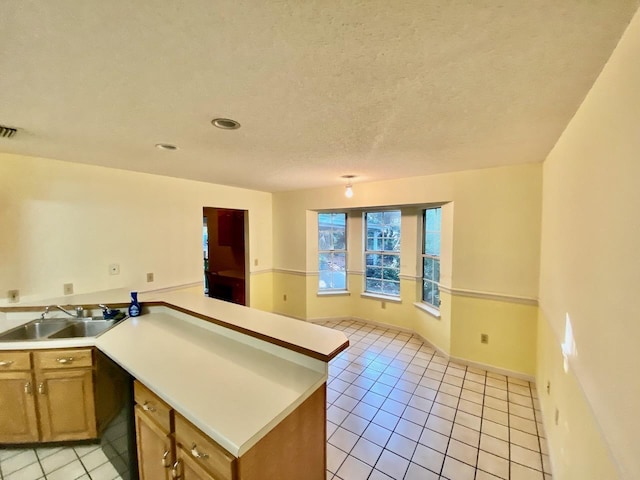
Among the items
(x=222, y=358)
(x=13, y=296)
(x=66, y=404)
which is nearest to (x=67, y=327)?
(x=66, y=404)

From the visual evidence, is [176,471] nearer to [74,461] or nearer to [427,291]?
[74,461]

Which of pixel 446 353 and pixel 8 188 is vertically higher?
pixel 8 188

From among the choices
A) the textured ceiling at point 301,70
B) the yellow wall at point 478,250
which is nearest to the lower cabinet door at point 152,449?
the textured ceiling at point 301,70

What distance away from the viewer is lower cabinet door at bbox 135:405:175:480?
1.22 metres

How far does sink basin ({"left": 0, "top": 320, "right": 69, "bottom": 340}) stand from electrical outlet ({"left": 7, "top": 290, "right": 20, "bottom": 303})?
56 centimetres

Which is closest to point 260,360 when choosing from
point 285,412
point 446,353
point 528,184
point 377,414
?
point 285,412

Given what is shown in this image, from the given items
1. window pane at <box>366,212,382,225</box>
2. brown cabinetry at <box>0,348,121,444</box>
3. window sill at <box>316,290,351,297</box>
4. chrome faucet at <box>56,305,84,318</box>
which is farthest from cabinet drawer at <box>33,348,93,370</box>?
window pane at <box>366,212,382,225</box>

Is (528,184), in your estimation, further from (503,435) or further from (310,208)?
(310,208)

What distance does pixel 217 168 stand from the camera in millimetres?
2881

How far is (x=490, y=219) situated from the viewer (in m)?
2.87

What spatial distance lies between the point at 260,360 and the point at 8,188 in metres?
2.86

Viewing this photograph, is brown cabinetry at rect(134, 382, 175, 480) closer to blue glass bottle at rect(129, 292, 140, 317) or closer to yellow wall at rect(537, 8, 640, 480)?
blue glass bottle at rect(129, 292, 140, 317)

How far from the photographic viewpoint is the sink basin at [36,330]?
1957 mm

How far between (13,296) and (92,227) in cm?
85
